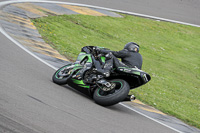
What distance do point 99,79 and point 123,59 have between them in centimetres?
72

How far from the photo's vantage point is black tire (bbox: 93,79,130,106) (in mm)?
6828

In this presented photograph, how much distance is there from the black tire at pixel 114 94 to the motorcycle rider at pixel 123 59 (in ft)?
1.12

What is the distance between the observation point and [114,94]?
6.89 m

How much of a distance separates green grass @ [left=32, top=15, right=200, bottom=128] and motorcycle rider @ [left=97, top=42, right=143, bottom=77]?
2.13 m

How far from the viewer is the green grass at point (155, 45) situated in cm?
1036

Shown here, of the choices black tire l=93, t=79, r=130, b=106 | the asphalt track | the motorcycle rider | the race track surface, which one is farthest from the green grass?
the asphalt track

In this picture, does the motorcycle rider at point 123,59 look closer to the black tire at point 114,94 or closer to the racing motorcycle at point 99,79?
the racing motorcycle at point 99,79

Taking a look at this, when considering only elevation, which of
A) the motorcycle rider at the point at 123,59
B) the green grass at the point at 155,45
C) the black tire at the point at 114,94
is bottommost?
the green grass at the point at 155,45

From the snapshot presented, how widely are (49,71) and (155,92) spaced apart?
11.9 ft

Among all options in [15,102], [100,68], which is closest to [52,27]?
[100,68]

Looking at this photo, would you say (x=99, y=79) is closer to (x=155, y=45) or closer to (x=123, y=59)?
(x=123, y=59)

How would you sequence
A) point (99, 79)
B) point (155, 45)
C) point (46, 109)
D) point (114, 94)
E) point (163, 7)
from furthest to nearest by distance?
point (163, 7) < point (155, 45) < point (99, 79) < point (114, 94) < point (46, 109)

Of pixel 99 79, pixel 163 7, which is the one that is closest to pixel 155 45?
pixel 163 7

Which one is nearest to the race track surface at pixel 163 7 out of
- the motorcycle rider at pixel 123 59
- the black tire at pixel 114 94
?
the motorcycle rider at pixel 123 59
